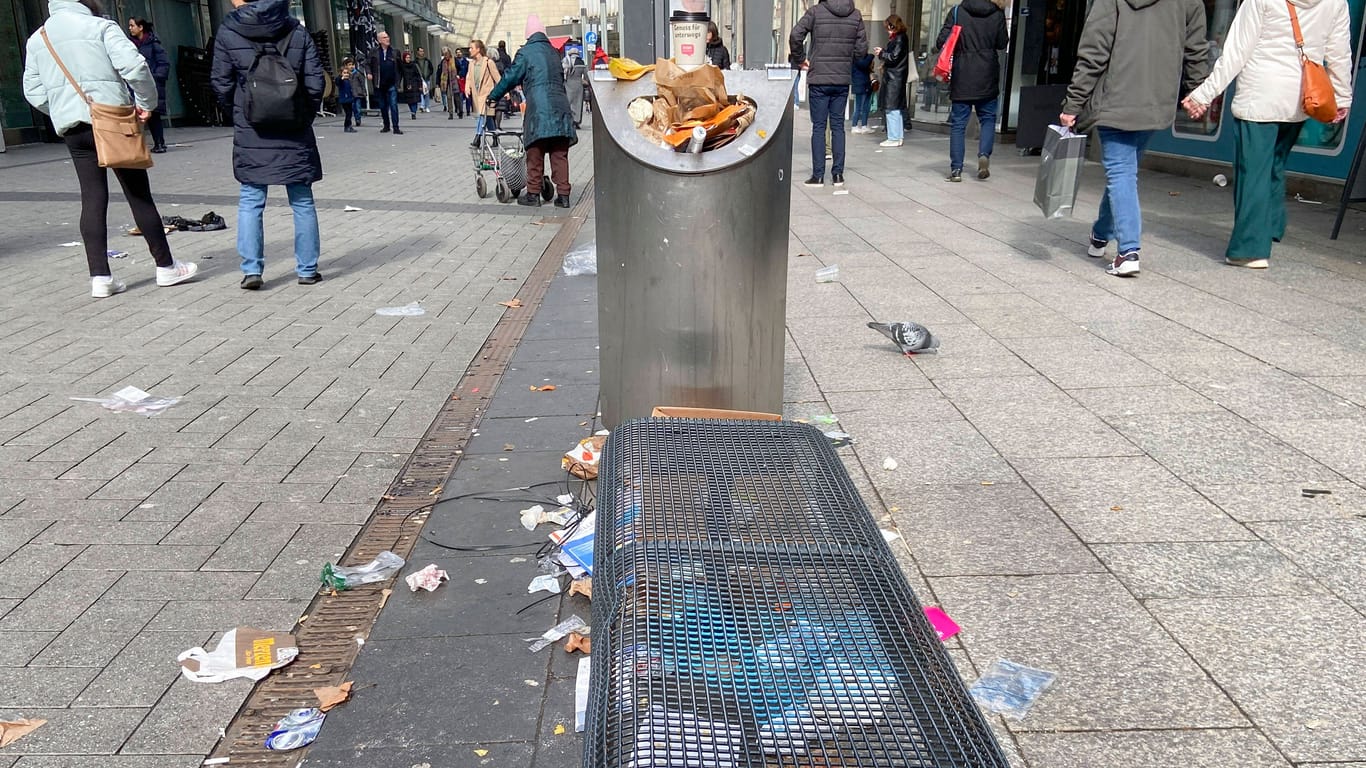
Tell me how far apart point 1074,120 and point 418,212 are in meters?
6.43

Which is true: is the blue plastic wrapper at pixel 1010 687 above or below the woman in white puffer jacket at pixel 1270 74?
below

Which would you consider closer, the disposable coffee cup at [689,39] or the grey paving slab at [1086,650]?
the grey paving slab at [1086,650]

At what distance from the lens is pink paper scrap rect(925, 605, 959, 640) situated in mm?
2645

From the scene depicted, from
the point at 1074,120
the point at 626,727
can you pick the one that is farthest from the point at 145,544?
the point at 1074,120

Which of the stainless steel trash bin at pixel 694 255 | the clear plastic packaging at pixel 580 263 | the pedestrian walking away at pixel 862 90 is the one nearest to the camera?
the stainless steel trash bin at pixel 694 255

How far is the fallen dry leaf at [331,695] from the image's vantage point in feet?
8.02

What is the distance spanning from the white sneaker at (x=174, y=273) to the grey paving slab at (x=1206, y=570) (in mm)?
6143

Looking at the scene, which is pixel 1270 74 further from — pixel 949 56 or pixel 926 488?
pixel 949 56

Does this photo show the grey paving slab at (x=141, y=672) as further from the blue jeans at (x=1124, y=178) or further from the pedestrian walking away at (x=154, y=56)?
the pedestrian walking away at (x=154, y=56)

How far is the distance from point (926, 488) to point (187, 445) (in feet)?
9.43

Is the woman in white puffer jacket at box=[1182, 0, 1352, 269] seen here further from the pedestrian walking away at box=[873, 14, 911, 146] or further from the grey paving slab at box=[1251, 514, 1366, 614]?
the pedestrian walking away at box=[873, 14, 911, 146]

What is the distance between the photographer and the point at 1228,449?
12.6ft

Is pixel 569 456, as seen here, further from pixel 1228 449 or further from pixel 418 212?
pixel 418 212

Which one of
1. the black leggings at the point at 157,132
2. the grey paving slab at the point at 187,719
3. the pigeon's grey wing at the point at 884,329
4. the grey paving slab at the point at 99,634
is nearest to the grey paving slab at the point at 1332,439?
the pigeon's grey wing at the point at 884,329
